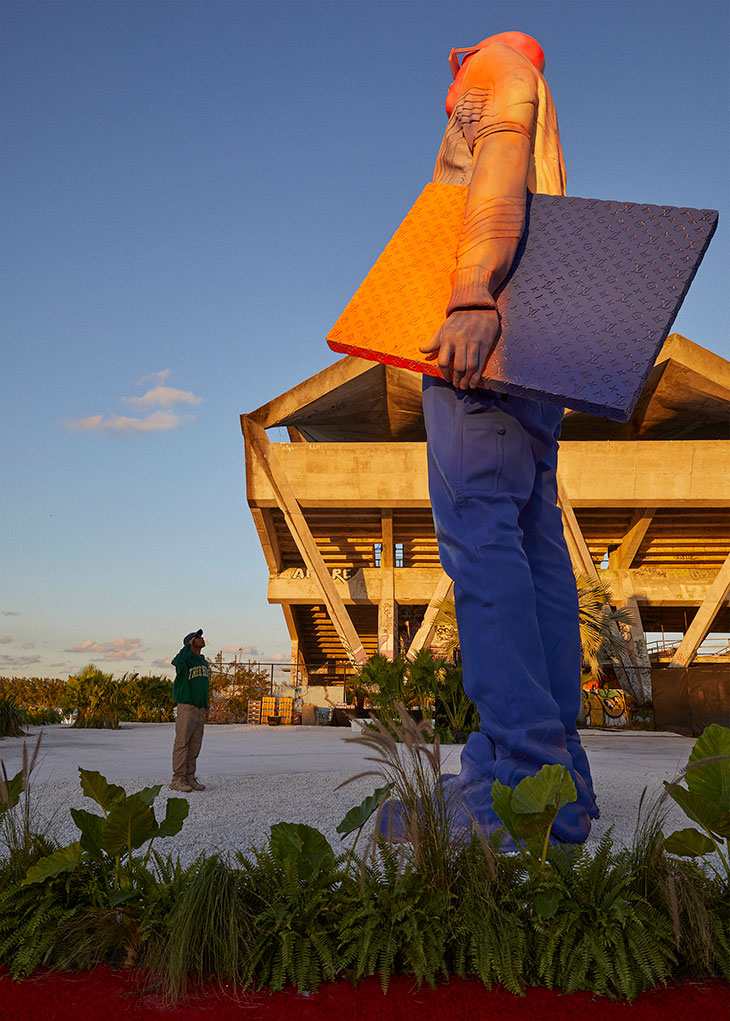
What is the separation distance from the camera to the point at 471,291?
2.22m

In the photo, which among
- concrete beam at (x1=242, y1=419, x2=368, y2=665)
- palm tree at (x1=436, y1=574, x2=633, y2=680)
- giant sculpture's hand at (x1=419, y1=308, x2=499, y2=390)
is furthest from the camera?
concrete beam at (x1=242, y1=419, x2=368, y2=665)

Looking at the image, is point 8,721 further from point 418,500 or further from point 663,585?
point 663,585

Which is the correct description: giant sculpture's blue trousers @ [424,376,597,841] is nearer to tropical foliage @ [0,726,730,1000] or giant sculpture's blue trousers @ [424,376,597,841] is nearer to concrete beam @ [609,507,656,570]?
tropical foliage @ [0,726,730,1000]

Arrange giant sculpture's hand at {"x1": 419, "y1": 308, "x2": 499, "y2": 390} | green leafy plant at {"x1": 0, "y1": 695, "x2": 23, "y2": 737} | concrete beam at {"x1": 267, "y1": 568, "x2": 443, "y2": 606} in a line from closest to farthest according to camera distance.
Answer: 1. giant sculpture's hand at {"x1": 419, "y1": 308, "x2": 499, "y2": 390}
2. green leafy plant at {"x1": 0, "y1": 695, "x2": 23, "y2": 737}
3. concrete beam at {"x1": 267, "y1": 568, "x2": 443, "y2": 606}

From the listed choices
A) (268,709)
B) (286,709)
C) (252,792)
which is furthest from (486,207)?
(286,709)

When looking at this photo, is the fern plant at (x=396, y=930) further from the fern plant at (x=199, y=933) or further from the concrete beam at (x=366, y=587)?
the concrete beam at (x=366, y=587)

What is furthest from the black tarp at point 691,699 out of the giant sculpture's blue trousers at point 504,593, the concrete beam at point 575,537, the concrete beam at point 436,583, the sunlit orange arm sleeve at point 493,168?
the sunlit orange arm sleeve at point 493,168

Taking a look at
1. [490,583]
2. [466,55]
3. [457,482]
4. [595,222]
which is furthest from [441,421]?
[466,55]

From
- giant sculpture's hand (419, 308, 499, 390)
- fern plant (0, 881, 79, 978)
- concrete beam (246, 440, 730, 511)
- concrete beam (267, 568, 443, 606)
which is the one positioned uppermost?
concrete beam (246, 440, 730, 511)

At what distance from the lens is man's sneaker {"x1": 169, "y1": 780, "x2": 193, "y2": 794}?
4.37 m

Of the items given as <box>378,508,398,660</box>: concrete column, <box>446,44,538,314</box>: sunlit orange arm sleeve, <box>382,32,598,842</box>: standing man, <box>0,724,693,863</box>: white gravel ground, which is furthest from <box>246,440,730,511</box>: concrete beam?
<box>446,44,538,314</box>: sunlit orange arm sleeve

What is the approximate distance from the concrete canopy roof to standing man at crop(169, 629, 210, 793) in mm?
17253

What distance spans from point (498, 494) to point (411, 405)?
23276 millimetres

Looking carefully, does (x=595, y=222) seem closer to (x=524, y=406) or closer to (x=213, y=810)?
(x=524, y=406)
